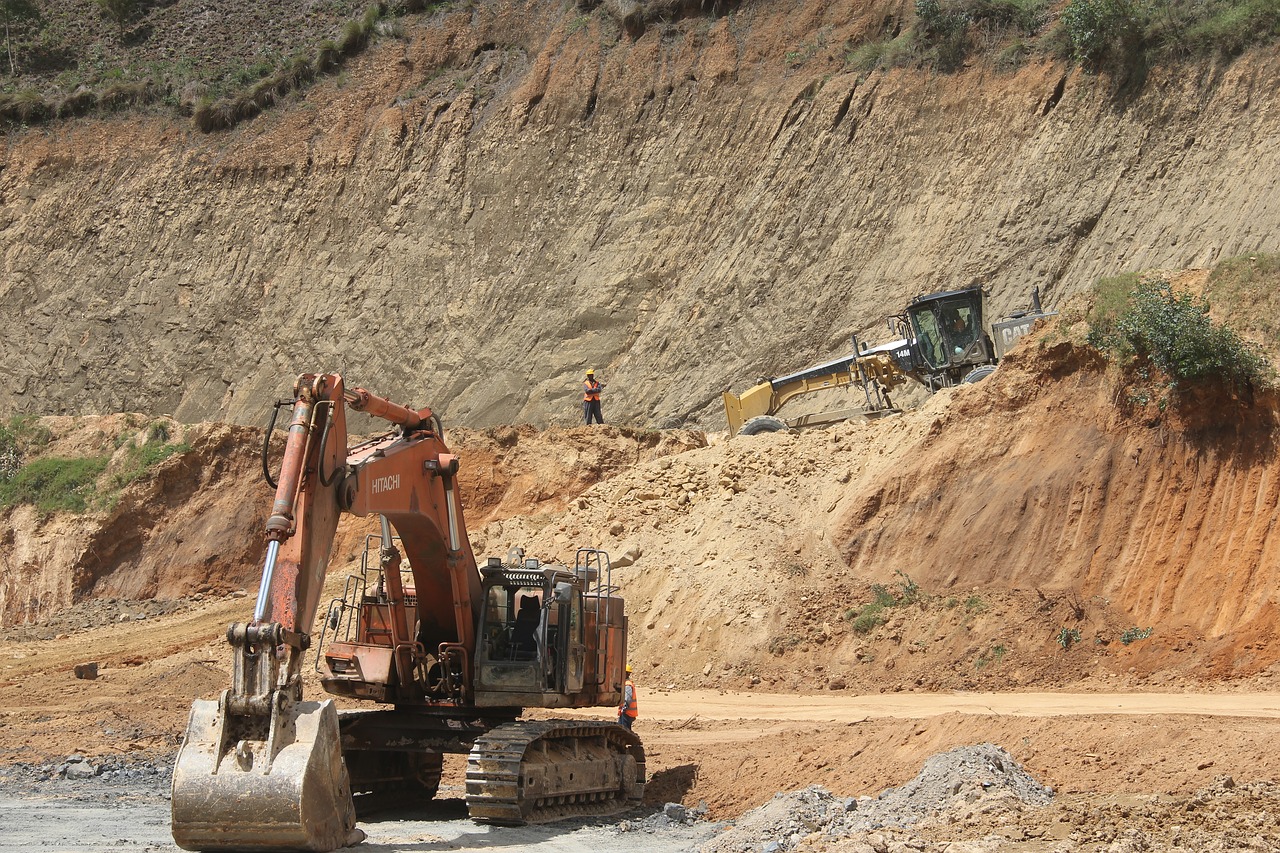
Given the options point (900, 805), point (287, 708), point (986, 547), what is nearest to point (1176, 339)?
point (986, 547)

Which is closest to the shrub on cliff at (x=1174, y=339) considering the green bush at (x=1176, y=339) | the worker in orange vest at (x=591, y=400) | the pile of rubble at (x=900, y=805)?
the green bush at (x=1176, y=339)

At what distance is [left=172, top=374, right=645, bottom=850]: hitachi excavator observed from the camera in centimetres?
788

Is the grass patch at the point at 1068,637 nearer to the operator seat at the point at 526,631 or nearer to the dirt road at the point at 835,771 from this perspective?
the dirt road at the point at 835,771

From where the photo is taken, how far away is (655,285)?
34.9 meters

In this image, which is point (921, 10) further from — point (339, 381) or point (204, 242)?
point (339, 381)

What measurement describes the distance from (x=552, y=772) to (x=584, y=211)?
2780 cm

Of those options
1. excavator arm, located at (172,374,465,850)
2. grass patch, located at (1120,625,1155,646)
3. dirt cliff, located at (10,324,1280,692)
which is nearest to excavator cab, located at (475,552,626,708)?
excavator arm, located at (172,374,465,850)

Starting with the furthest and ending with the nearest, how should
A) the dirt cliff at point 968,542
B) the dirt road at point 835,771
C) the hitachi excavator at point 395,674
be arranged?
1. the dirt cliff at point 968,542
2. the dirt road at point 835,771
3. the hitachi excavator at point 395,674

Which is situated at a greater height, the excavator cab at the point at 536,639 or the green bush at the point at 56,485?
the green bush at the point at 56,485

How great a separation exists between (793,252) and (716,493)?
40.2 feet

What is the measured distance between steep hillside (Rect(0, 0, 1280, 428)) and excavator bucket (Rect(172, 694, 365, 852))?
2401cm

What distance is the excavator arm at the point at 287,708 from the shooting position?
7.80m

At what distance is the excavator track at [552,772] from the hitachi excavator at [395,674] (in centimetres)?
2

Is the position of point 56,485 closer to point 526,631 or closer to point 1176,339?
point 526,631
